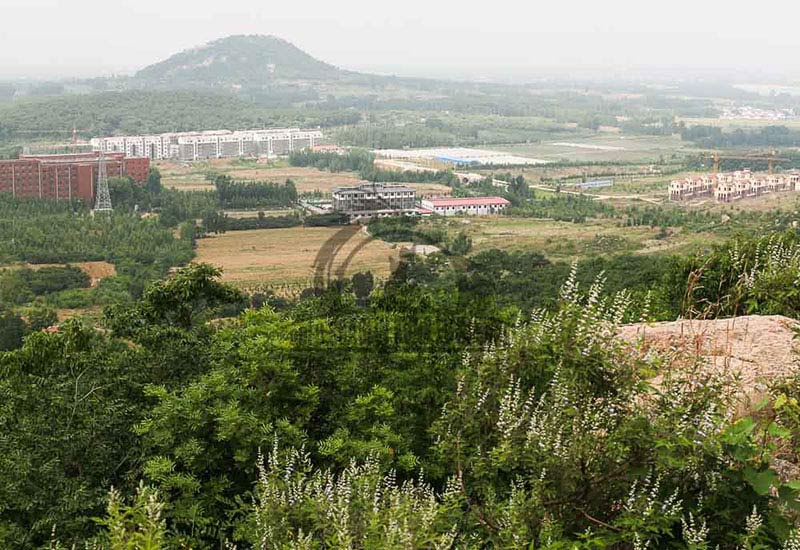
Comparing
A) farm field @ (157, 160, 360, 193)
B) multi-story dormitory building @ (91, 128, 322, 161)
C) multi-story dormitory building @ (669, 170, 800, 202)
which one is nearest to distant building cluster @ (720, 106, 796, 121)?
multi-story dormitory building @ (669, 170, 800, 202)

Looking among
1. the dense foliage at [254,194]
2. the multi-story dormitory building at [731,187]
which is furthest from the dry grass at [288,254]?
the multi-story dormitory building at [731,187]

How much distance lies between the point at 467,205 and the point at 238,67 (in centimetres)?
6770

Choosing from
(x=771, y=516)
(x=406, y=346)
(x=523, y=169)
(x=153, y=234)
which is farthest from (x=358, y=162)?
(x=771, y=516)

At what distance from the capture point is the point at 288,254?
75.2 feet

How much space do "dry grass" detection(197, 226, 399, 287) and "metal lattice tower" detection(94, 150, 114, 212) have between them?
6167 mm

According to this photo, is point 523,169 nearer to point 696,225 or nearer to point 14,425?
point 696,225

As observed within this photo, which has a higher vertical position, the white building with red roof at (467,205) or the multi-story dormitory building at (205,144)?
the multi-story dormitory building at (205,144)

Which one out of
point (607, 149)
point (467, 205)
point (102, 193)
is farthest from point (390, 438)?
→ point (607, 149)

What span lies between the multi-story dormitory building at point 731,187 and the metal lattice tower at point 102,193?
20.0 m

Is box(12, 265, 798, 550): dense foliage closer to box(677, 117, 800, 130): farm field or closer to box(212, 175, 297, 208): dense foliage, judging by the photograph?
box(212, 175, 297, 208): dense foliage

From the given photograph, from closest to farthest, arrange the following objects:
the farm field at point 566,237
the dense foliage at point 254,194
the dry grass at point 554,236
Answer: the farm field at point 566,237
the dry grass at point 554,236
the dense foliage at point 254,194

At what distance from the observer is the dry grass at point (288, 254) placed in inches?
746

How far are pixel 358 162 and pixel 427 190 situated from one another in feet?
28.5

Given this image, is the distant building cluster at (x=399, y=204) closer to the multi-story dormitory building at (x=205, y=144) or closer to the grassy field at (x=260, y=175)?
the grassy field at (x=260, y=175)
